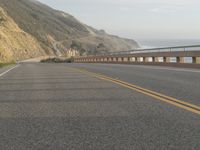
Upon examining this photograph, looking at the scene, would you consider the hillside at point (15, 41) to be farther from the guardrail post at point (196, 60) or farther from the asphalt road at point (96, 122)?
the asphalt road at point (96, 122)

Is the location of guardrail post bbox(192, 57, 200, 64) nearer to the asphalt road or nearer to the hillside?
the asphalt road

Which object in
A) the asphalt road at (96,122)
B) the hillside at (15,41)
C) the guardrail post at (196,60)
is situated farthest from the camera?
the hillside at (15,41)

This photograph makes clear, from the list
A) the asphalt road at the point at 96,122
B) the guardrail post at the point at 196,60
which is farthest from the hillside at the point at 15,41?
the asphalt road at the point at 96,122

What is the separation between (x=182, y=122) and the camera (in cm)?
783

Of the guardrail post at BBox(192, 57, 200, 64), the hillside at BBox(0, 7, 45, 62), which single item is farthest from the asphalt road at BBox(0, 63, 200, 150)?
the hillside at BBox(0, 7, 45, 62)

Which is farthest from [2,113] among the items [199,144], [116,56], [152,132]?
[116,56]

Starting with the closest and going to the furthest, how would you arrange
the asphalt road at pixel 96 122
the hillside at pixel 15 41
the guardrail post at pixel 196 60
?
the asphalt road at pixel 96 122 < the guardrail post at pixel 196 60 < the hillside at pixel 15 41

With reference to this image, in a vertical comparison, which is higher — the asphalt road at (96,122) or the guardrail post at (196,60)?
the asphalt road at (96,122)

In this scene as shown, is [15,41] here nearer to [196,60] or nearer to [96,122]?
[196,60]

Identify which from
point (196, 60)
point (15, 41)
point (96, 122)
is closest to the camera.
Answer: point (96, 122)

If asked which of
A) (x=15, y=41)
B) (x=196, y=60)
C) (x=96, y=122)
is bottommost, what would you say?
(x=196, y=60)

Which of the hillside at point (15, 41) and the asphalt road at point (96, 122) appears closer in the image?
the asphalt road at point (96, 122)

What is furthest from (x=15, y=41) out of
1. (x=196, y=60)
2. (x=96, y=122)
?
(x=96, y=122)

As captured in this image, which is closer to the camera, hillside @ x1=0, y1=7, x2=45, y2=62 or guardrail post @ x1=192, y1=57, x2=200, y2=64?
guardrail post @ x1=192, y1=57, x2=200, y2=64
